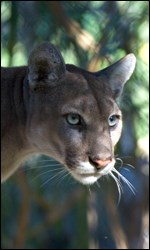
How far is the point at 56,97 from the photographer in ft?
11.5

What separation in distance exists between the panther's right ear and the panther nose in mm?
441

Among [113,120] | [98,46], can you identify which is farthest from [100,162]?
[98,46]

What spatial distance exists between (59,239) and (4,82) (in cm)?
365

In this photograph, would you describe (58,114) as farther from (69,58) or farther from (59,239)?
(59,239)

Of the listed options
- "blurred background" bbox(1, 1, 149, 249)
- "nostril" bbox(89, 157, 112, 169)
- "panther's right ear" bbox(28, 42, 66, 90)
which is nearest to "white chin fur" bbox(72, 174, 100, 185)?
"nostril" bbox(89, 157, 112, 169)

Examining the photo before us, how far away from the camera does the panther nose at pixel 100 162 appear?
326 centimetres

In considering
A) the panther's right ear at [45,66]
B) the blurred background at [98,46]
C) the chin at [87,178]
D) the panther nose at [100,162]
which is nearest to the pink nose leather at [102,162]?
the panther nose at [100,162]

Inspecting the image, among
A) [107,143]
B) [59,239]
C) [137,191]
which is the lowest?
[59,239]

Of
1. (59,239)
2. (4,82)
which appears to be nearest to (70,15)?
(4,82)

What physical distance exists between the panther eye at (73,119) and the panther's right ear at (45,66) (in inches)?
8.5

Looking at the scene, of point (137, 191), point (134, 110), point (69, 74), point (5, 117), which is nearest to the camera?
point (69, 74)

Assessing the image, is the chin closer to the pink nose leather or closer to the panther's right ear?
the pink nose leather

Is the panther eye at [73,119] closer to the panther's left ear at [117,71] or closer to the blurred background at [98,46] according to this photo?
the panther's left ear at [117,71]

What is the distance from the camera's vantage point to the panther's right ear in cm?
344
